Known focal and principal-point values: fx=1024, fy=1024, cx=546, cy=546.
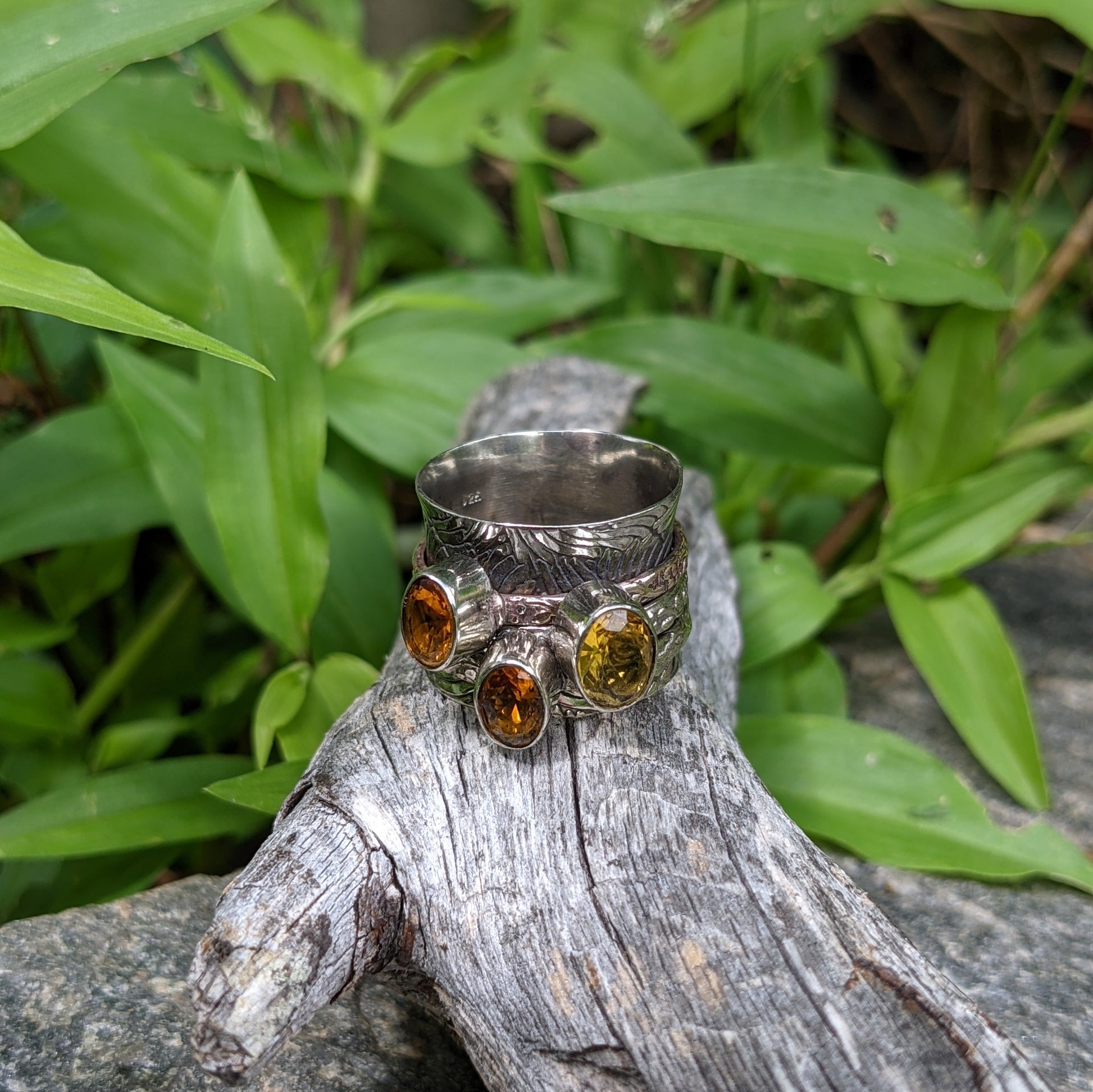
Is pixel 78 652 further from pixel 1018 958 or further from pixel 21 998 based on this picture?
pixel 1018 958

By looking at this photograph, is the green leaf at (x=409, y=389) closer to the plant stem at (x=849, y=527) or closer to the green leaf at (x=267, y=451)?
the green leaf at (x=267, y=451)

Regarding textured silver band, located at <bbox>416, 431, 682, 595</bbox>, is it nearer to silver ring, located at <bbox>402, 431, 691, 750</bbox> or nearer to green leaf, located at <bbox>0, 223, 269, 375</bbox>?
silver ring, located at <bbox>402, 431, 691, 750</bbox>

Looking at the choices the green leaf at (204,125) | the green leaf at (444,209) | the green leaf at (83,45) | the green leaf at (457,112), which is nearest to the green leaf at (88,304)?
the green leaf at (83,45)

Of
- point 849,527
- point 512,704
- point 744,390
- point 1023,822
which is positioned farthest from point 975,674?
point 512,704

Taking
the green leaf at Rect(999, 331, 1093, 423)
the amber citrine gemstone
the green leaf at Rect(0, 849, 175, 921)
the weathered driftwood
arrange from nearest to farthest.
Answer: the weathered driftwood, the amber citrine gemstone, the green leaf at Rect(0, 849, 175, 921), the green leaf at Rect(999, 331, 1093, 423)

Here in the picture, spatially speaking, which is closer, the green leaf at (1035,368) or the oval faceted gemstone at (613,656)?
the oval faceted gemstone at (613,656)

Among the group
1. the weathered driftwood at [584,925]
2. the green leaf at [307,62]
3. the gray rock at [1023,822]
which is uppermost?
the green leaf at [307,62]

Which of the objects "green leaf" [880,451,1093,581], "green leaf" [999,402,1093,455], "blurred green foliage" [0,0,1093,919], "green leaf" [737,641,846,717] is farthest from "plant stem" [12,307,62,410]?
"green leaf" [999,402,1093,455]
